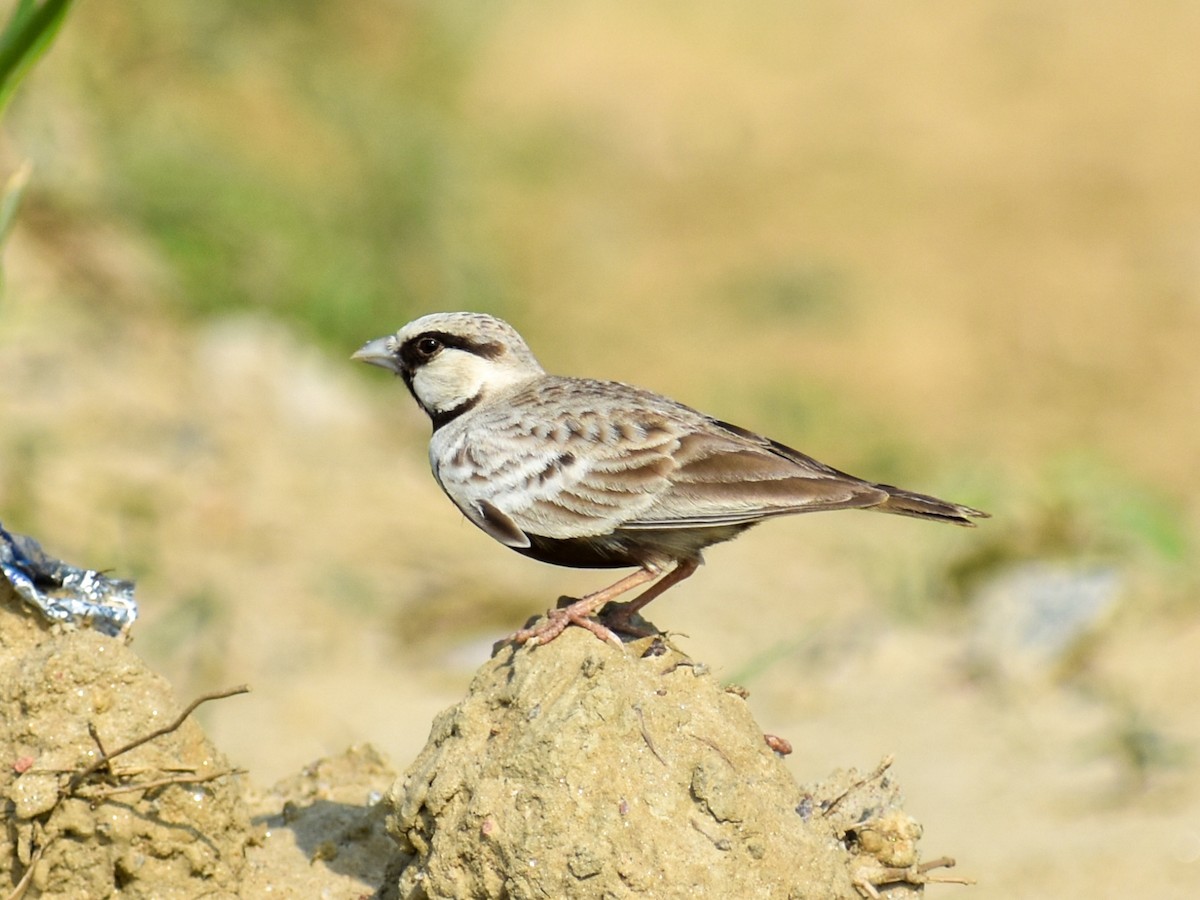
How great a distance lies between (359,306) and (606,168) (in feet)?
29.8

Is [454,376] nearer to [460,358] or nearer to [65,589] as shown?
[460,358]

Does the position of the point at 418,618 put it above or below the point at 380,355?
above

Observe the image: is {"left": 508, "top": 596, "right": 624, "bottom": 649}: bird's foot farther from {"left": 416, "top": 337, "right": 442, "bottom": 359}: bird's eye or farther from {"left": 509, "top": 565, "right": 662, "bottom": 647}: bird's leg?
{"left": 416, "top": 337, "right": 442, "bottom": 359}: bird's eye

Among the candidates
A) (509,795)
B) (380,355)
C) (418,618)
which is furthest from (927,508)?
(418,618)

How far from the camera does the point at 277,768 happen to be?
6809 millimetres

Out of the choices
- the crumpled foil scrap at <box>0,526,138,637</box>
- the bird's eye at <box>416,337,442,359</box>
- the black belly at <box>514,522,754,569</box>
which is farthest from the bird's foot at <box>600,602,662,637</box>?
the bird's eye at <box>416,337,442,359</box>

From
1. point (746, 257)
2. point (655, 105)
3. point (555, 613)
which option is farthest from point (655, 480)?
point (655, 105)

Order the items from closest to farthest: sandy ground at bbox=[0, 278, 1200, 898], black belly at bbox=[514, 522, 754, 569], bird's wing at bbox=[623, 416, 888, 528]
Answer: bird's wing at bbox=[623, 416, 888, 528] → black belly at bbox=[514, 522, 754, 569] → sandy ground at bbox=[0, 278, 1200, 898]

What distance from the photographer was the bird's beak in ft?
18.1

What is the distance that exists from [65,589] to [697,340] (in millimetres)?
12090

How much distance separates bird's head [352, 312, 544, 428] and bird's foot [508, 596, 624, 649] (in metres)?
1.32

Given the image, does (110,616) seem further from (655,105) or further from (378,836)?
(655,105)

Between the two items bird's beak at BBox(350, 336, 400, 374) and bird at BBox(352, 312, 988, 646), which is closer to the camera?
bird at BBox(352, 312, 988, 646)

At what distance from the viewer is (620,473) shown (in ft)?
15.4
